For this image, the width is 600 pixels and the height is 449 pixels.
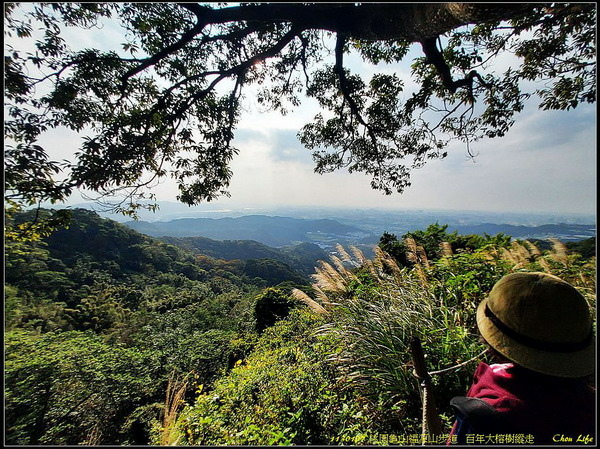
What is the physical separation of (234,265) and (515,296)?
2227 inches

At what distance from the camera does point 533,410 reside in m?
0.81

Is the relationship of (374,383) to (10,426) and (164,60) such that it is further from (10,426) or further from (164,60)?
(10,426)

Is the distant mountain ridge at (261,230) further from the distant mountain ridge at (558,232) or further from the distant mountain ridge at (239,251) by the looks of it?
the distant mountain ridge at (558,232)

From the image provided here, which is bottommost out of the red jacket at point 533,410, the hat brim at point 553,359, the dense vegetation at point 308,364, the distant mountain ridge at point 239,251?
the distant mountain ridge at point 239,251

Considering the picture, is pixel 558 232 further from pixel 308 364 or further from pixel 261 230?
pixel 261 230

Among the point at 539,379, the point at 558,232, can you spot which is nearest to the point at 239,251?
the point at 558,232

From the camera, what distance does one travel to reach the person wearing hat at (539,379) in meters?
0.81

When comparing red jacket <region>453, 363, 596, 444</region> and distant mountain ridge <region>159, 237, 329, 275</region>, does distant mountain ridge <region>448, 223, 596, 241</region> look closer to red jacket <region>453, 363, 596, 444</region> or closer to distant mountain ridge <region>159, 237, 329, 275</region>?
red jacket <region>453, 363, 596, 444</region>

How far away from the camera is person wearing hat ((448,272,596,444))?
81 centimetres

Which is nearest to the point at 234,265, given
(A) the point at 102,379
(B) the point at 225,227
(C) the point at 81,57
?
(A) the point at 102,379

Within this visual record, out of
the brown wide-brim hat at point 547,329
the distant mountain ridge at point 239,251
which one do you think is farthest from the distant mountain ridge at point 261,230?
the brown wide-brim hat at point 547,329

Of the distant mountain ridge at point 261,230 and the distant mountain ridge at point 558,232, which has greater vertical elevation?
the distant mountain ridge at point 558,232

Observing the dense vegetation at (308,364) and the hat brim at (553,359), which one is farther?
the dense vegetation at (308,364)

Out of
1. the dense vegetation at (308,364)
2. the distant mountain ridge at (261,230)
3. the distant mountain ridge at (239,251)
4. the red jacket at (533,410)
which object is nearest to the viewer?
the red jacket at (533,410)
